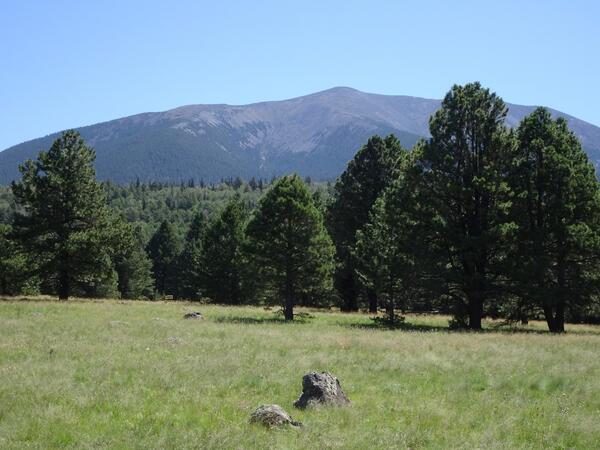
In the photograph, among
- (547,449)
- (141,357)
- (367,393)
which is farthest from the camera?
(141,357)

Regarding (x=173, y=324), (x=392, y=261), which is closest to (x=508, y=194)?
(x=392, y=261)

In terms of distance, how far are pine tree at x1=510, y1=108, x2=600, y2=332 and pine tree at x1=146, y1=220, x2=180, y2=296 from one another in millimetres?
77109

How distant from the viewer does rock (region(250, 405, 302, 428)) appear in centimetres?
1063

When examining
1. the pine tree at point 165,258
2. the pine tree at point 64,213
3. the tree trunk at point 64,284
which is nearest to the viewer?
the pine tree at point 64,213

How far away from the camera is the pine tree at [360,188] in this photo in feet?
154

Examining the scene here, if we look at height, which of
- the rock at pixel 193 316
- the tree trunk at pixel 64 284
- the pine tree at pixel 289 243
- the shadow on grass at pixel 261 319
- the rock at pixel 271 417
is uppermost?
the pine tree at pixel 289 243

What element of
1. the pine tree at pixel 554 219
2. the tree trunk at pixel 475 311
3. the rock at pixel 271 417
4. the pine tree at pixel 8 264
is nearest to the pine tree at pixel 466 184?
the tree trunk at pixel 475 311

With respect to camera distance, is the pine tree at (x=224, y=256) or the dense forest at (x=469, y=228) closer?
the dense forest at (x=469, y=228)

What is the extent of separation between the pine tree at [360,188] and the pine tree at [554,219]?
46.7 ft

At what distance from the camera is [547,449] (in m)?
10.0

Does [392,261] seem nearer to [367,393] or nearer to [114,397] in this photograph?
[367,393]

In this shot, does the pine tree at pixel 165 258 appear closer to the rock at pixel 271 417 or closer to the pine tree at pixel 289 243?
the pine tree at pixel 289 243

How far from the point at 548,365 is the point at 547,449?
910 cm

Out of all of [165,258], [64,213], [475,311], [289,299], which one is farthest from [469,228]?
[165,258]
